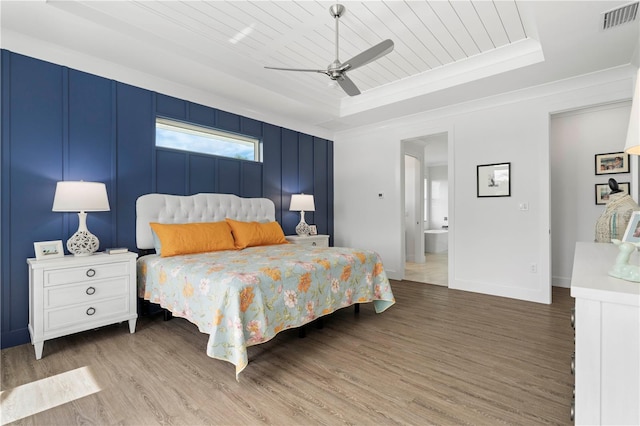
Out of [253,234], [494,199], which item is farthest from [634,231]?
[253,234]

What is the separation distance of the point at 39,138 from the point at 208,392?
9.09 ft

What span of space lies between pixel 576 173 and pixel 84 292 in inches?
251

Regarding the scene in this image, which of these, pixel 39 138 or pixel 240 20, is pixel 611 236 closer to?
pixel 240 20

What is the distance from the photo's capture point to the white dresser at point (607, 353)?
38.4 inches

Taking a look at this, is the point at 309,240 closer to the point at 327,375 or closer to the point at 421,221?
the point at 327,375

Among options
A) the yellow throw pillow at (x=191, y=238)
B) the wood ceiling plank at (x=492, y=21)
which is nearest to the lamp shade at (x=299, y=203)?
the yellow throw pillow at (x=191, y=238)

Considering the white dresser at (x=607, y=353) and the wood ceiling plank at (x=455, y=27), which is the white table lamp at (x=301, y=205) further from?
the white dresser at (x=607, y=353)

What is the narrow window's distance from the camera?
3885mm

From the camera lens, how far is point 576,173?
4.72 metres

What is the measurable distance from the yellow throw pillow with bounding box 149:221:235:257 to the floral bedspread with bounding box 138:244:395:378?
5.3 inches

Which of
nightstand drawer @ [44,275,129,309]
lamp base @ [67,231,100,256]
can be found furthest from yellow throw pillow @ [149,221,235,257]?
lamp base @ [67,231,100,256]

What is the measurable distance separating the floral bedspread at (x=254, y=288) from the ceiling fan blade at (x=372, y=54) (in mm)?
1739

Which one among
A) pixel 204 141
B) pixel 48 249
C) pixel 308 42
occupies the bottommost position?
pixel 48 249

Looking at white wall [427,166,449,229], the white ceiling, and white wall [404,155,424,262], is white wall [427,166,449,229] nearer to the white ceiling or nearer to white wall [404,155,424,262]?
white wall [404,155,424,262]
